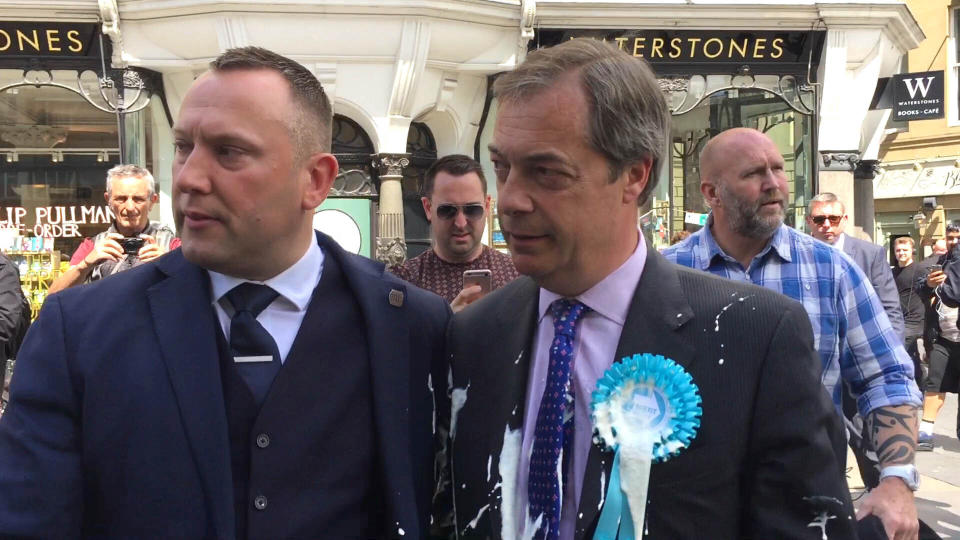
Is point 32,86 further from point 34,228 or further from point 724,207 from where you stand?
point 724,207

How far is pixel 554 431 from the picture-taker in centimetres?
181

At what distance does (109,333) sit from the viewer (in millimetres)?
1866

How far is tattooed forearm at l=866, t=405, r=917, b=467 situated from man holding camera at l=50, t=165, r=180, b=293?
131 inches

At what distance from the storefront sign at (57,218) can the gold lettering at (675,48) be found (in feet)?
23.0

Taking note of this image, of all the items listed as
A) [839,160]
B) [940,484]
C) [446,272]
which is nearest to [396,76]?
[839,160]

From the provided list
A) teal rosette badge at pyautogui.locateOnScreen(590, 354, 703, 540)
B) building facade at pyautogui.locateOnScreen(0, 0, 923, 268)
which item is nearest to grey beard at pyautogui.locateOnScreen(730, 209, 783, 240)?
teal rosette badge at pyautogui.locateOnScreen(590, 354, 703, 540)

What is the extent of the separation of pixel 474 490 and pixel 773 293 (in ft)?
2.32

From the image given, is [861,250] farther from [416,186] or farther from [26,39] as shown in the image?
A: [26,39]

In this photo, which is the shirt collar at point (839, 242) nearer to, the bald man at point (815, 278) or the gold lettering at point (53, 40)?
the bald man at point (815, 278)

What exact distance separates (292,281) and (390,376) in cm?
30

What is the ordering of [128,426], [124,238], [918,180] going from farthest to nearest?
1. [918,180]
2. [124,238]
3. [128,426]

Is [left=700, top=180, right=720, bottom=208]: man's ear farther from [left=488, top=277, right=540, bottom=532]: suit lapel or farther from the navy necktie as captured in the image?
the navy necktie

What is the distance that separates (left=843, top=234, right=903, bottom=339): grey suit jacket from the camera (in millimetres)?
5719

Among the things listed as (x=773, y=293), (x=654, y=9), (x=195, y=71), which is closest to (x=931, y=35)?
(x=654, y=9)
